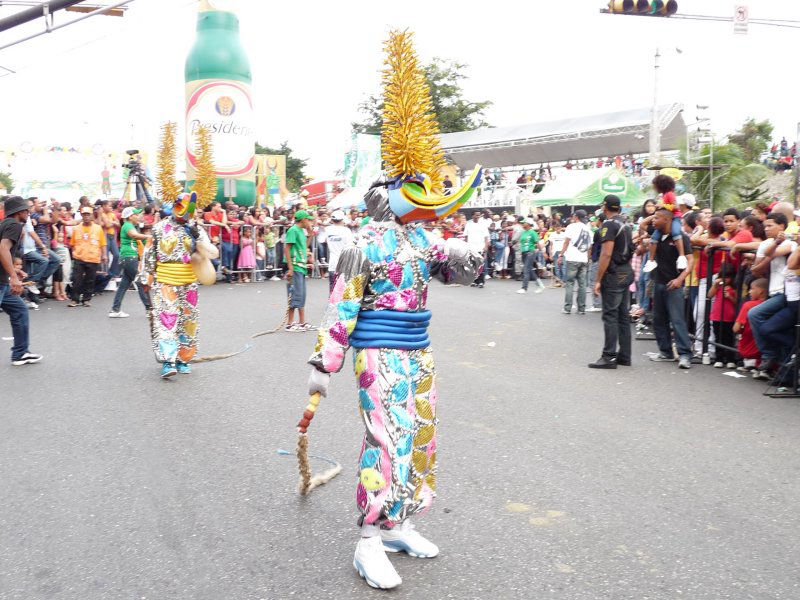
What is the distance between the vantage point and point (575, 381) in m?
8.13

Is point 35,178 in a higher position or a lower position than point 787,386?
higher

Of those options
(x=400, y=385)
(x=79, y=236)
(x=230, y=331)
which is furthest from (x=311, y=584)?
(x=79, y=236)

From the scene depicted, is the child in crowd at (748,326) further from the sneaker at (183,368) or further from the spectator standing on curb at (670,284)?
the sneaker at (183,368)

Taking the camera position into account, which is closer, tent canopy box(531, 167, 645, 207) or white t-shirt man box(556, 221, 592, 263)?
white t-shirt man box(556, 221, 592, 263)

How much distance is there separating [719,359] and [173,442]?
6612 millimetres

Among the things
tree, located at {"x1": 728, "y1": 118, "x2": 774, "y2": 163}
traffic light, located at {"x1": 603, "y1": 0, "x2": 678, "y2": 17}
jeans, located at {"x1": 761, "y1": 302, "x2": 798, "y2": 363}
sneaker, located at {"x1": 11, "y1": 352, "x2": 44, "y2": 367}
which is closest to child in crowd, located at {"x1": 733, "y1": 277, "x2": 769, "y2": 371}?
jeans, located at {"x1": 761, "y1": 302, "x2": 798, "y2": 363}

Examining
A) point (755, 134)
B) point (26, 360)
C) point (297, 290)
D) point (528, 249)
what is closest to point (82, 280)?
point (297, 290)

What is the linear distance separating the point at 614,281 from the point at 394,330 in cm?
583

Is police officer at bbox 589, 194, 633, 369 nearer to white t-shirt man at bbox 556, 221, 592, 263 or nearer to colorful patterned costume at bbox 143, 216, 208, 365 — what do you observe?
colorful patterned costume at bbox 143, 216, 208, 365

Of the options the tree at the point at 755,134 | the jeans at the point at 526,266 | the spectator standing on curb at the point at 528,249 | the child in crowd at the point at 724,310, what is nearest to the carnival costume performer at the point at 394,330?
the child in crowd at the point at 724,310

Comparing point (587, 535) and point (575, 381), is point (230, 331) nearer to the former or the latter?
point (575, 381)

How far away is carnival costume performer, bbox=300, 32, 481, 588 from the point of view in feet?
11.7

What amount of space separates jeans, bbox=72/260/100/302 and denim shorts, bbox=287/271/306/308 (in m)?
5.58

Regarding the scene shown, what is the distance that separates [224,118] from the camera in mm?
28234
